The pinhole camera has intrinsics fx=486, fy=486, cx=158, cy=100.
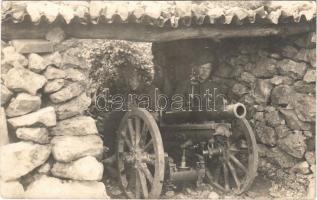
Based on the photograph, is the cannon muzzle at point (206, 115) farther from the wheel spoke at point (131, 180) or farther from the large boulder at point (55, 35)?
the large boulder at point (55, 35)

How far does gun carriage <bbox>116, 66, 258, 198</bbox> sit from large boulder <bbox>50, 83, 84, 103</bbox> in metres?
0.84

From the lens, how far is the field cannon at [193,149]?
5.53m

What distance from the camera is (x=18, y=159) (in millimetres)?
4293

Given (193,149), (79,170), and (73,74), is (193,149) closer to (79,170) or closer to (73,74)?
(79,170)

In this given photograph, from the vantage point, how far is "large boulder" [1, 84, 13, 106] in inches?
171

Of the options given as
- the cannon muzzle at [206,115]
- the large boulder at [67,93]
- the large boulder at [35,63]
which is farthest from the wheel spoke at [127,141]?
the large boulder at [35,63]

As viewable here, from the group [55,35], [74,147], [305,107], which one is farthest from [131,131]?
[305,107]

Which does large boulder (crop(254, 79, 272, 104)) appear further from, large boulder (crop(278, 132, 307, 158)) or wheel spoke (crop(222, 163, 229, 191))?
wheel spoke (crop(222, 163, 229, 191))

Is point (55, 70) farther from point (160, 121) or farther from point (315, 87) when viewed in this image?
point (315, 87)

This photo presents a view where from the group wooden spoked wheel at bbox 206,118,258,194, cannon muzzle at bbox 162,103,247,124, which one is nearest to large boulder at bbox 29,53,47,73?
cannon muzzle at bbox 162,103,247,124

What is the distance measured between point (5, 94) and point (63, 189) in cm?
102

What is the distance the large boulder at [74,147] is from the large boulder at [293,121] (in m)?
2.47

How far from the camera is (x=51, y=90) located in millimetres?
4625

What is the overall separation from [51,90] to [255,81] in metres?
2.91
